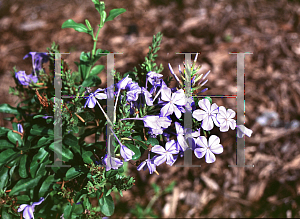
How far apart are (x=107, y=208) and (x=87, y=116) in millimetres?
404

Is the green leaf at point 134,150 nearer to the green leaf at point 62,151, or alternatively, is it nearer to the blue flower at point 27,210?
the green leaf at point 62,151

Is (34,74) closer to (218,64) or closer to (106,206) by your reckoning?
(106,206)

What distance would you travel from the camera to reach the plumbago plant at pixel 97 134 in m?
0.93

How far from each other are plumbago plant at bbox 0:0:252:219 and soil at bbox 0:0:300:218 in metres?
1.28

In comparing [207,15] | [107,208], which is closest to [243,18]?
[207,15]

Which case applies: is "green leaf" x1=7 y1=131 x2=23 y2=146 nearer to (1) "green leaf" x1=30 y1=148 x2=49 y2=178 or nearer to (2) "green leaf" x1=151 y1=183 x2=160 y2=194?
(1) "green leaf" x1=30 y1=148 x2=49 y2=178

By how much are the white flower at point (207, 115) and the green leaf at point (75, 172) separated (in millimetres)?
529

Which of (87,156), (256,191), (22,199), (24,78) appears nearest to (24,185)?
(22,199)

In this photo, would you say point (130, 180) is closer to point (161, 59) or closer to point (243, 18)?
point (161, 59)

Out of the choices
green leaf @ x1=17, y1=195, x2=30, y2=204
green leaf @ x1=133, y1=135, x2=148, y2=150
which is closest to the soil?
green leaf @ x1=17, y1=195, x2=30, y2=204

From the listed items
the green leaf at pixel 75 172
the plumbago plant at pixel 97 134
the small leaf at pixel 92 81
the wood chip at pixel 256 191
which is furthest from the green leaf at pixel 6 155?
the wood chip at pixel 256 191

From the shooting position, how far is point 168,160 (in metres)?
0.93

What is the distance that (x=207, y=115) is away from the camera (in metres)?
0.92

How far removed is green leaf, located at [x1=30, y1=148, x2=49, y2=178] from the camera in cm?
113
